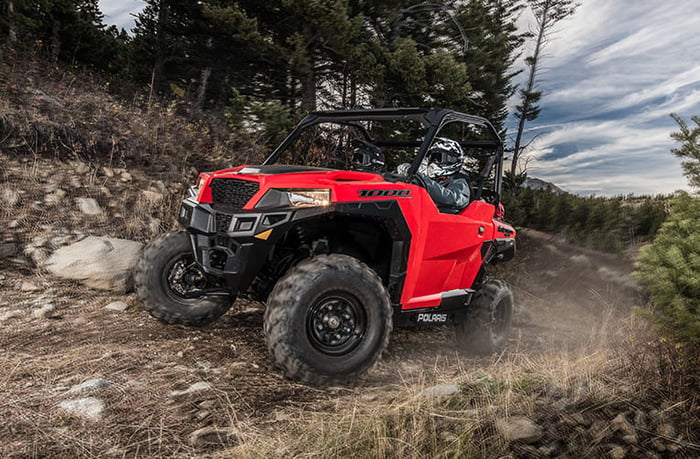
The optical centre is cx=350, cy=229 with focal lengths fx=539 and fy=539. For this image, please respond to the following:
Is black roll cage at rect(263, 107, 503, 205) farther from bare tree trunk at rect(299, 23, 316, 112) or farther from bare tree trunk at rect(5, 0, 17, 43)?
bare tree trunk at rect(5, 0, 17, 43)

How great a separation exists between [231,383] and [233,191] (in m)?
1.36

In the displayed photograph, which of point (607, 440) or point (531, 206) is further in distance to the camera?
point (531, 206)

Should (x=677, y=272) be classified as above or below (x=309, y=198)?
below

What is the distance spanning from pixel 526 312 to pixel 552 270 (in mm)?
2253

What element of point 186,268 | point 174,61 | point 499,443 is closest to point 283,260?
point 186,268

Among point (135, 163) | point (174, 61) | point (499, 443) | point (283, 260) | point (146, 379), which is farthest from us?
point (174, 61)

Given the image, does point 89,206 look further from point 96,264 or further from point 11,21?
point 11,21

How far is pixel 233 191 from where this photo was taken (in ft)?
13.0

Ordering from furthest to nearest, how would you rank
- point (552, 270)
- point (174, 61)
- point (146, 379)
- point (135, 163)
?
point (174, 61)
point (552, 270)
point (135, 163)
point (146, 379)

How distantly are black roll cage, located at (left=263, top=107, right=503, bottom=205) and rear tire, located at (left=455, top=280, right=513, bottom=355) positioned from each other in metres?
0.94

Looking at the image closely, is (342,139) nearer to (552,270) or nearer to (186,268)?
(186,268)

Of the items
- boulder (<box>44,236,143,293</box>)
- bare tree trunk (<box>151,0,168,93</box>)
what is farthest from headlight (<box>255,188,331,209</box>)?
bare tree trunk (<box>151,0,168,93</box>)

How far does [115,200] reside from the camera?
24.3ft

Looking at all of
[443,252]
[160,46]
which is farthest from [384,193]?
[160,46]
